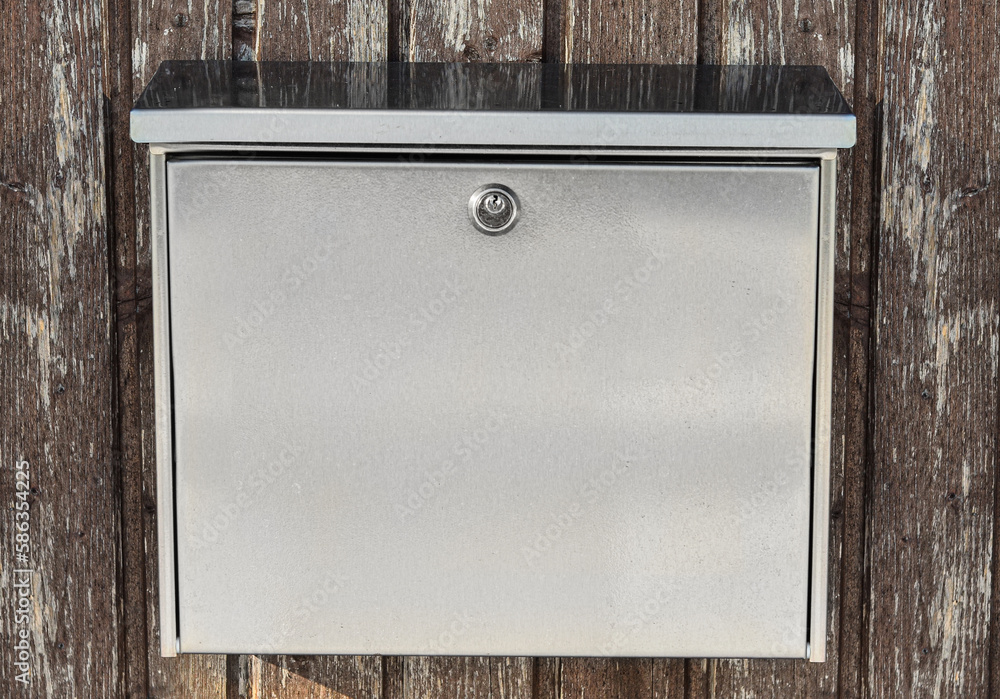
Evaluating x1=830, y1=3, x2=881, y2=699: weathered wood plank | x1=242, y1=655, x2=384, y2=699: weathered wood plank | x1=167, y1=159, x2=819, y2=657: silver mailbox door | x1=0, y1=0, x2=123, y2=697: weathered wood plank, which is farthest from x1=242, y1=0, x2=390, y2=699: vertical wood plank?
x1=242, y1=655, x2=384, y2=699: weathered wood plank

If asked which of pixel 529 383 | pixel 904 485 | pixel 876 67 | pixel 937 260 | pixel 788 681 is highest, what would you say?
pixel 876 67

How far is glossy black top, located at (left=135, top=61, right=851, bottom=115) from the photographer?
25.9 inches

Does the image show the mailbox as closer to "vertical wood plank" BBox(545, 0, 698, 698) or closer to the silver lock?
the silver lock

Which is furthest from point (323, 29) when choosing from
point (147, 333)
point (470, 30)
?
point (147, 333)

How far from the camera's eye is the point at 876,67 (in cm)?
86

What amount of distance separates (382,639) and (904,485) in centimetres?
56

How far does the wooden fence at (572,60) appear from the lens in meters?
0.85

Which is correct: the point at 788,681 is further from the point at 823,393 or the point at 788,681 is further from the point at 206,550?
the point at 206,550

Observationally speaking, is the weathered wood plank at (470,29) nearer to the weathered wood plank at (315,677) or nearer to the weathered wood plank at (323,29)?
the weathered wood plank at (323,29)

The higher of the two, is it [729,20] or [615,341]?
[729,20]

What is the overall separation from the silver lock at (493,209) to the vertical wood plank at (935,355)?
0.44m

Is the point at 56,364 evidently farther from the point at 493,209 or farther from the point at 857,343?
the point at 857,343

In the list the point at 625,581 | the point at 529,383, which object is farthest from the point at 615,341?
the point at 625,581

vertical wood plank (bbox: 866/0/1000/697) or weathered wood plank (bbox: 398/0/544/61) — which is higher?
weathered wood plank (bbox: 398/0/544/61)
